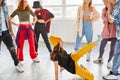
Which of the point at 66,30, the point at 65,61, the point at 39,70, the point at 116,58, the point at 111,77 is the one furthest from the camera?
the point at 66,30

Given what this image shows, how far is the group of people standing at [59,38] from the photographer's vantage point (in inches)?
128

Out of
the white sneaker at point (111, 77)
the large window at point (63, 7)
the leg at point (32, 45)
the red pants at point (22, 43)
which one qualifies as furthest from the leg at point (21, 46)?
the large window at point (63, 7)

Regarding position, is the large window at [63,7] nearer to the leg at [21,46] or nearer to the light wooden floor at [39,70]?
the light wooden floor at [39,70]

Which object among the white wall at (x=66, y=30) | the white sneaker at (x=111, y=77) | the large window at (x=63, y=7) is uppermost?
the large window at (x=63, y=7)

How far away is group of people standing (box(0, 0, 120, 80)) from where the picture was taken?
10.7 feet

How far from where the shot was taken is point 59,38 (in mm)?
3275

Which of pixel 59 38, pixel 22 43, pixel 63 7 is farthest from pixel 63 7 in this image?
pixel 59 38

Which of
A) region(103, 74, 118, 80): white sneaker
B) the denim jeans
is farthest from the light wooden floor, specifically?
the denim jeans

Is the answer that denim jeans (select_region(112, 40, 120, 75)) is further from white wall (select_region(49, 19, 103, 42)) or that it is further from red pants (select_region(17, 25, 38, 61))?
white wall (select_region(49, 19, 103, 42))

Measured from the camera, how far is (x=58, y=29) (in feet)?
18.7

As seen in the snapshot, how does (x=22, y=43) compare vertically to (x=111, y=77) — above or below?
Result: above

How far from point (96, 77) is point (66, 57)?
693 millimetres

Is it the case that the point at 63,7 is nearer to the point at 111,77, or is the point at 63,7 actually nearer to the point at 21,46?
the point at 21,46

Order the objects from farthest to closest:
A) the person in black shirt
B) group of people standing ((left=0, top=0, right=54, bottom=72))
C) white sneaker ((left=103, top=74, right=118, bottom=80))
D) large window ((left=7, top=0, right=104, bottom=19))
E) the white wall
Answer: large window ((left=7, top=0, right=104, bottom=19)) → the white wall → group of people standing ((left=0, top=0, right=54, bottom=72)) → white sneaker ((left=103, top=74, right=118, bottom=80)) → the person in black shirt
